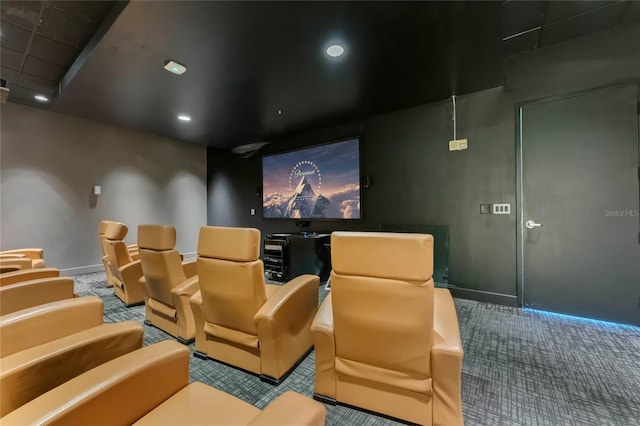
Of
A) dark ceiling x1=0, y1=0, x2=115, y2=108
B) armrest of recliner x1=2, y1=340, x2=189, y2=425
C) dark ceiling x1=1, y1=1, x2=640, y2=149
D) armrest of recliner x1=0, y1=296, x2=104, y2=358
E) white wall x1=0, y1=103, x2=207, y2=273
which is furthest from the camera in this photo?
white wall x1=0, y1=103, x2=207, y2=273

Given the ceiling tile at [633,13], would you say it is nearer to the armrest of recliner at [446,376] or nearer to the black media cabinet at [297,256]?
the armrest of recliner at [446,376]

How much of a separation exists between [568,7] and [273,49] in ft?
8.85

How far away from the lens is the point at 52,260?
4.46 meters

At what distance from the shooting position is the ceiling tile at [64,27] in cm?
248

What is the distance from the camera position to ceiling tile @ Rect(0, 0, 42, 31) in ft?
7.63

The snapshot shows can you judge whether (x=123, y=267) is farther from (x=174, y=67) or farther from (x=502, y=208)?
(x=502, y=208)

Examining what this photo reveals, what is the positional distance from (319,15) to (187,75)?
1.77 meters

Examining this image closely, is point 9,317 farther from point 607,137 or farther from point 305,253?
point 607,137

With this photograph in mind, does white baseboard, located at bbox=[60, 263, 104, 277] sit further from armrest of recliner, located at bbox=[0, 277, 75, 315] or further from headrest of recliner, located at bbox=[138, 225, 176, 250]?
armrest of recliner, located at bbox=[0, 277, 75, 315]

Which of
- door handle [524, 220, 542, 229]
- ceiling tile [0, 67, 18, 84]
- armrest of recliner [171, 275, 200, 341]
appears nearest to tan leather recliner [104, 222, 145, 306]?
armrest of recliner [171, 275, 200, 341]

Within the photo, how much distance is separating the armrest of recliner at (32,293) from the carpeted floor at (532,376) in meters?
0.86

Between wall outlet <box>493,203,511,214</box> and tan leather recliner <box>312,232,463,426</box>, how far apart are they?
2.33 metres

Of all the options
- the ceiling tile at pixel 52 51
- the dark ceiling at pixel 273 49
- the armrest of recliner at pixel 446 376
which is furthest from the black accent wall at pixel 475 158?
the ceiling tile at pixel 52 51

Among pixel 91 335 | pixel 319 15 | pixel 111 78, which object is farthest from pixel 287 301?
pixel 111 78
